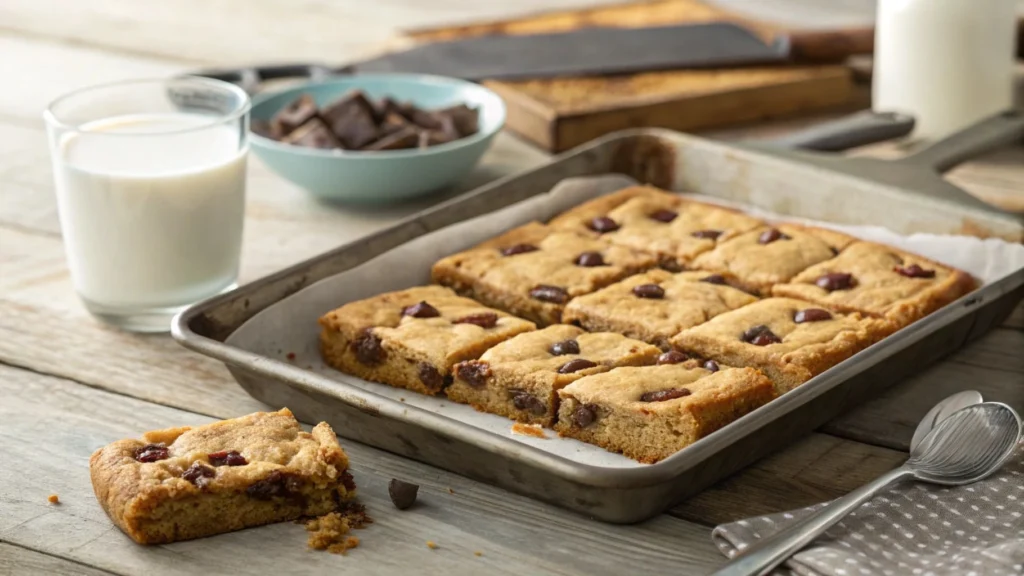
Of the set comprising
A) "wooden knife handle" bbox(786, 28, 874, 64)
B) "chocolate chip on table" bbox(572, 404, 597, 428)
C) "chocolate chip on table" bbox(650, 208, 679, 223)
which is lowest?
"chocolate chip on table" bbox(572, 404, 597, 428)

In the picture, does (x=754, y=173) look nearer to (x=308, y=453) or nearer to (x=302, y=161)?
(x=302, y=161)

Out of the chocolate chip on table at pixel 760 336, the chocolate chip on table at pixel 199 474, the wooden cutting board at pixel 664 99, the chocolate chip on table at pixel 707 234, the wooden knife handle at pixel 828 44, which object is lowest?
the chocolate chip on table at pixel 199 474

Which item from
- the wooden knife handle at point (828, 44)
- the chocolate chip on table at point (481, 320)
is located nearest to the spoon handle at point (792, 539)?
the chocolate chip on table at point (481, 320)

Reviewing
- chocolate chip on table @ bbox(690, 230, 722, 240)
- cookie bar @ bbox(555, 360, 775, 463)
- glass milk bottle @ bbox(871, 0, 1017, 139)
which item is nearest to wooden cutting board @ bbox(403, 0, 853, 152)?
glass milk bottle @ bbox(871, 0, 1017, 139)

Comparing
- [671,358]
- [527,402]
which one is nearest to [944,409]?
[671,358]

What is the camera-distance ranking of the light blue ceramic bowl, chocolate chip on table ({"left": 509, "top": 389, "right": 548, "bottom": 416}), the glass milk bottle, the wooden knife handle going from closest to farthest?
chocolate chip on table ({"left": 509, "top": 389, "right": 548, "bottom": 416}) < the light blue ceramic bowl < the glass milk bottle < the wooden knife handle

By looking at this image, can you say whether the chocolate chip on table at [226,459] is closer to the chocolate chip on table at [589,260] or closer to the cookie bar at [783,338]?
the cookie bar at [783,338]

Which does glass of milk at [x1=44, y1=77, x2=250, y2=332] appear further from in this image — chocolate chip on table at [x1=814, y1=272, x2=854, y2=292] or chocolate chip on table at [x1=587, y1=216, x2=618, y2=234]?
chocolate chip on table at [x1=814, y1=272, x2=854, y2=292]

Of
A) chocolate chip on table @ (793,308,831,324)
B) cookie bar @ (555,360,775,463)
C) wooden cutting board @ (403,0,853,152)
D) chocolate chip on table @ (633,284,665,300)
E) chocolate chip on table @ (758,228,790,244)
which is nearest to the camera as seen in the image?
cookie bar @ (555,360,775,463)
